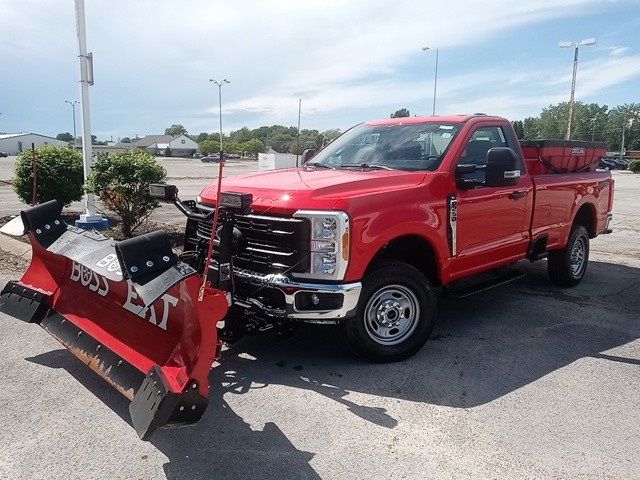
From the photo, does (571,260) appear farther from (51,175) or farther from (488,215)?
(51,175)

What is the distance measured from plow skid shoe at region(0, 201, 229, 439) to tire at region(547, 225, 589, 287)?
489cm

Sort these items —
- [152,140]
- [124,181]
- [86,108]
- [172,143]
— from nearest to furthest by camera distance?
[124,181], [86,108], [172,143], [152,140]

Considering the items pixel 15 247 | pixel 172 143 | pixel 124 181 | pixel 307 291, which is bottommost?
pixel 15 247

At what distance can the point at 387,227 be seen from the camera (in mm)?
4121

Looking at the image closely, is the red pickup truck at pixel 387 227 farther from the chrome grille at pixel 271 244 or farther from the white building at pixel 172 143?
the white building at pixel 172 143

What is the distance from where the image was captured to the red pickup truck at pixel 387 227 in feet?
12.8

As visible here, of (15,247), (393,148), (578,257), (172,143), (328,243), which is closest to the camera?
(328,243)

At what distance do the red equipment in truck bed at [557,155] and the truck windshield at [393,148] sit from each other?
165cm

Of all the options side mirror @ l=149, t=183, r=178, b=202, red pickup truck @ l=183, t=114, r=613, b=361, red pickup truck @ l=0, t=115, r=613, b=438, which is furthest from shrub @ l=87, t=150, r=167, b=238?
side mirror @ l=149, t=183, r=178, b=202

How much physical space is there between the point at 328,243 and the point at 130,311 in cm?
155

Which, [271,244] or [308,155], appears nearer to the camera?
[271,244]

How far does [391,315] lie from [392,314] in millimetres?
12

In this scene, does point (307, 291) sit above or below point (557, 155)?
below

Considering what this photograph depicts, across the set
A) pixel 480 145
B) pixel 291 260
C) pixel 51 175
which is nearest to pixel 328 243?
pixel 291 260
